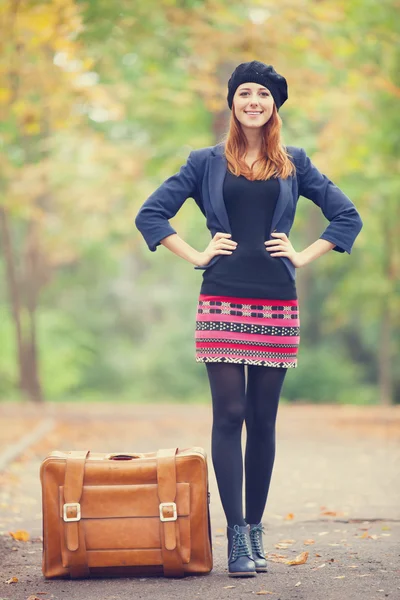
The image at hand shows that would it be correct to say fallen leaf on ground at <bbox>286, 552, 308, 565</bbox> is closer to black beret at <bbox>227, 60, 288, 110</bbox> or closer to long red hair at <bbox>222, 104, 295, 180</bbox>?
long red hair at <bbox>222, 104, 295, 180</bbox>

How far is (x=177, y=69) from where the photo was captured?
14.3 metres

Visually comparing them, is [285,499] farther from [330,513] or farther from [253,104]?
[253,104]

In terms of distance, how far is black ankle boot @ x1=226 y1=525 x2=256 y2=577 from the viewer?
4164mm

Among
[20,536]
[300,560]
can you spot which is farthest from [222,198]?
[20,536]

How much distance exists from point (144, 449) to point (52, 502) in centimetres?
605

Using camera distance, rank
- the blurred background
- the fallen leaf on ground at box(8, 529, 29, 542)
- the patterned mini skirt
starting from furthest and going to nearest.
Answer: the blurred background → the fallen leaf on ground at box(8, 529, 29, 542) → the patterned mini skirt

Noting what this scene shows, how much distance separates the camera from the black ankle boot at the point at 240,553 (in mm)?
4164

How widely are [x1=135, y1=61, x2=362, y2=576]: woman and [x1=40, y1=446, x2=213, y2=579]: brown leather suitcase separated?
0.18 metres

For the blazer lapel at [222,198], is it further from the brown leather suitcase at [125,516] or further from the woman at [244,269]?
the brown leather suitcase at [125,516]

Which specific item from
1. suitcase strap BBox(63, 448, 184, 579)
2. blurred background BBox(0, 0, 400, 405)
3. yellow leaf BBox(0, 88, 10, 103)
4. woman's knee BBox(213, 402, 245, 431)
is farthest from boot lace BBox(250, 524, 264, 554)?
yellow leaf BBox(0, 88, 10, 103)

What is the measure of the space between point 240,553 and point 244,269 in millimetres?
1191

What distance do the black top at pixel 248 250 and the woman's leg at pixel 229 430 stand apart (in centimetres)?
34

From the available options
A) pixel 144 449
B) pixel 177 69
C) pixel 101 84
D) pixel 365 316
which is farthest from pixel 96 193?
pixel 144 449

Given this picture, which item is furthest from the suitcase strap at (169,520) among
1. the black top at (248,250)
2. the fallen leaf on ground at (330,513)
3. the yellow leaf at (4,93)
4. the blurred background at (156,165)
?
the yellow leaf at (4,93)
